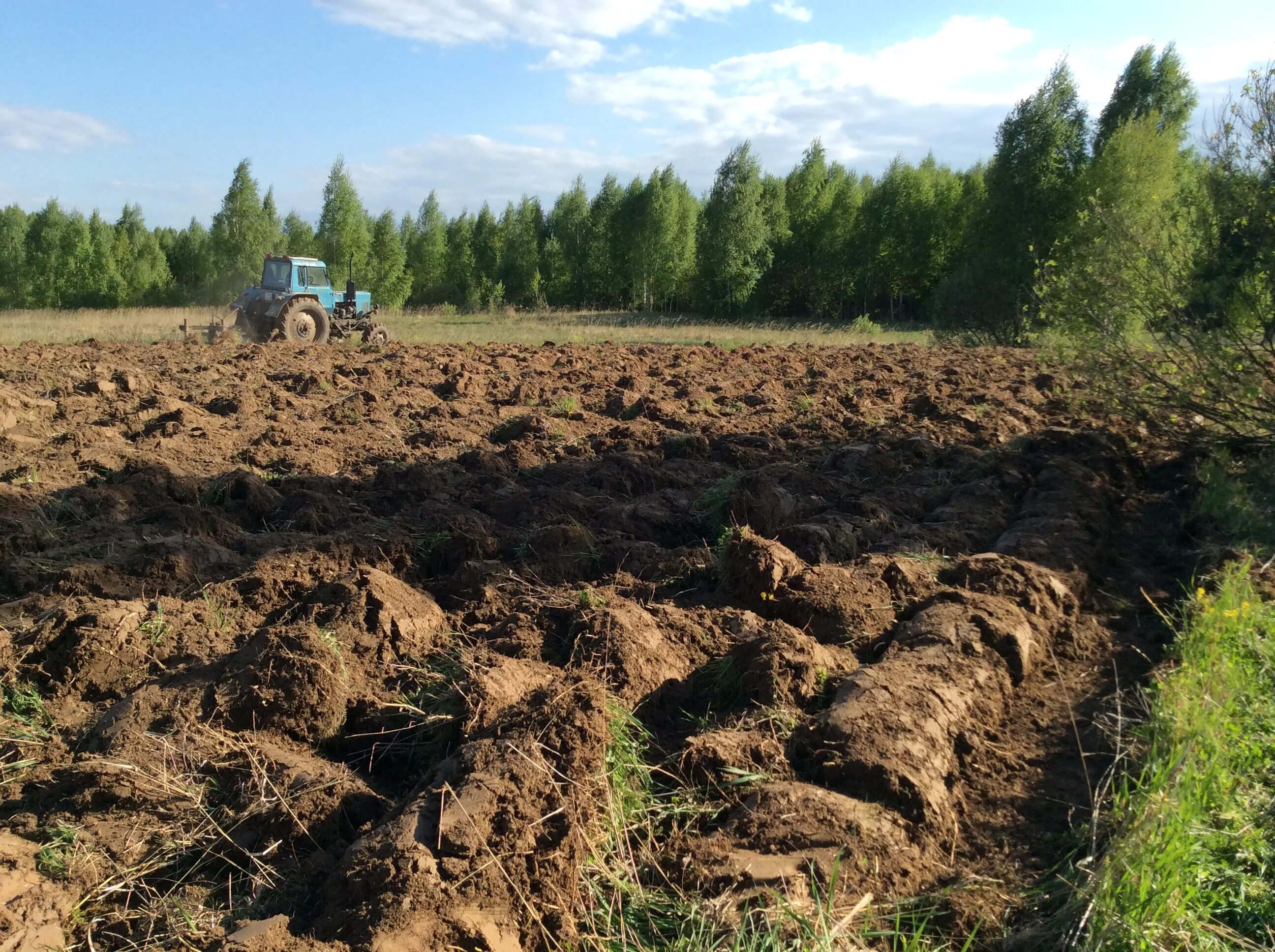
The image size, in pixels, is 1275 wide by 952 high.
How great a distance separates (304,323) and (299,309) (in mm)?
355

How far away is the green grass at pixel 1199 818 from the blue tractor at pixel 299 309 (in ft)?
64.4

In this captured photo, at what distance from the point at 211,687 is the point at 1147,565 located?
6.53m

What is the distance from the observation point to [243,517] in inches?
285

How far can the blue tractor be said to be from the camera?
21062 mm

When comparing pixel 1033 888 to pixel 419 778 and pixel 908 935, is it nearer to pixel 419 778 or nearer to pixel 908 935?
pixel 908 935

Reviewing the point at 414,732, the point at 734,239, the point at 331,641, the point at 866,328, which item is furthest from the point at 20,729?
the point at 734,239

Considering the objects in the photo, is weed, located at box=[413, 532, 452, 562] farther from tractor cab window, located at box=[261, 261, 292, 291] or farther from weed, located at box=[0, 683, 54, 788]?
tractor cab window, located at box=[261, 261, 292, 291]

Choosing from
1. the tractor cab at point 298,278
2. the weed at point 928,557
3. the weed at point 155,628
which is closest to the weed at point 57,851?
the weed at point 155,628

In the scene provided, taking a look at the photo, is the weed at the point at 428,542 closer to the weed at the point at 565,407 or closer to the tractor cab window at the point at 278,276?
the weed at the point at 565,407

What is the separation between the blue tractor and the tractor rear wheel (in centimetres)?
1

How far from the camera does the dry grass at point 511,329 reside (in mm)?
25891

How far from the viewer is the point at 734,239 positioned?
1805 inches

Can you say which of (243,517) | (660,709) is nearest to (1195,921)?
(660,709)

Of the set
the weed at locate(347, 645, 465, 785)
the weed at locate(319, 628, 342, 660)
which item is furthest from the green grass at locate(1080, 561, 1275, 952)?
the weed at locate(319, 628, 342, 660)
